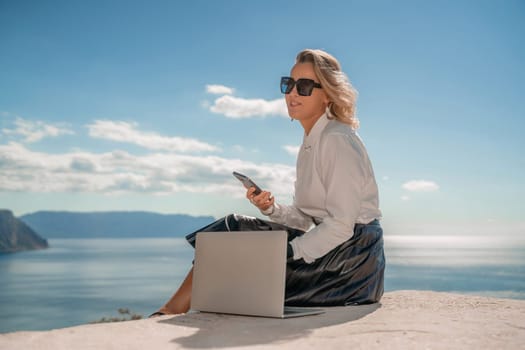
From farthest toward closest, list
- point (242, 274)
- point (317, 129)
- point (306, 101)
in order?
point (306, 101), point (317, 129), point (242, 274)

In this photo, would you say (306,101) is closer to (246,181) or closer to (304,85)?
(304,85)

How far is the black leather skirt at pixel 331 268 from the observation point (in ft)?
11.0

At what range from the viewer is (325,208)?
348 centimetres

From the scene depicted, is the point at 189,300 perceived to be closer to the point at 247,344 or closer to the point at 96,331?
the point at 96,331

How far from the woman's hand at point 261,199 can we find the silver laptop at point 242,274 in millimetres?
391

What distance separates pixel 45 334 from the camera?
8.26 feet

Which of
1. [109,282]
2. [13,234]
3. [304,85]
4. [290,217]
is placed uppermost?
[13,234]

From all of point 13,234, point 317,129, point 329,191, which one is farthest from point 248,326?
point 13,234

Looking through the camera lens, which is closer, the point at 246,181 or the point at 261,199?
the point at 246,181

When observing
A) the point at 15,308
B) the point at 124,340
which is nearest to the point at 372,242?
the point at 124,340

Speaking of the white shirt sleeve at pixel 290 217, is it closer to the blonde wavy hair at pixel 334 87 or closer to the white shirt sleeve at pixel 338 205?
the white shirt sleeve at pixel 338 205

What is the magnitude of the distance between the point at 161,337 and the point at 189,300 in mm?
844

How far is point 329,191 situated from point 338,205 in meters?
0.11

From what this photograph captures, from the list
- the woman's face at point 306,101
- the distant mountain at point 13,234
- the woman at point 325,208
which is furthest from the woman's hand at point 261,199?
the distant mountain at point 13,234
